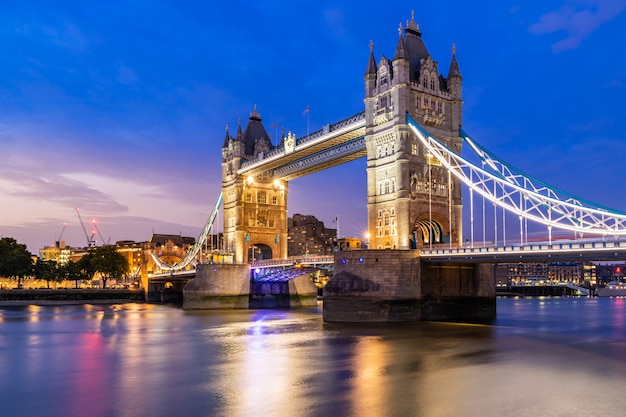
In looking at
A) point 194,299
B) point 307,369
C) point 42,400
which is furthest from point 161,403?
point 194,299

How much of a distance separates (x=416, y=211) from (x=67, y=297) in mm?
59602

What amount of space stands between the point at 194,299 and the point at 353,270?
27743mm

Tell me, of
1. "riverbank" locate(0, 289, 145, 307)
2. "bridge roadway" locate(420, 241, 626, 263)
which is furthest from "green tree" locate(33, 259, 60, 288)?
"bridge roadway" locate(420, 241, 626, 263)

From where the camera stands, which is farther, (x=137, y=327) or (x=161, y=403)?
(x=137, y=327)

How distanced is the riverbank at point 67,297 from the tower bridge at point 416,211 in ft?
97.7

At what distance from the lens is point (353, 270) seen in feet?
131

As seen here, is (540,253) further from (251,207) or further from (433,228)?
(251,207)

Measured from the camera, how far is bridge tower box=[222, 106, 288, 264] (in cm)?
7150

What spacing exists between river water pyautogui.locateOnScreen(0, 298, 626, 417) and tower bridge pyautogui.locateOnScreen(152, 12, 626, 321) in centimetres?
279

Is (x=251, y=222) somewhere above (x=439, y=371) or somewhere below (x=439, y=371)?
→ above

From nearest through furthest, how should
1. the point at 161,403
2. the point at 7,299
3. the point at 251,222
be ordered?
the point at 161,403 → the point at 251,222 → the point at 7,299

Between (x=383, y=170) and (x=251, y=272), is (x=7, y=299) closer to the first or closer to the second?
(x=251, y=272)

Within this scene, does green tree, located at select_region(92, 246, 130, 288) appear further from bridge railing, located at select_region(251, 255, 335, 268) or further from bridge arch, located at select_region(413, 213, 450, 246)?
bridge arch, located at select_region(413, 213, 450, 246)

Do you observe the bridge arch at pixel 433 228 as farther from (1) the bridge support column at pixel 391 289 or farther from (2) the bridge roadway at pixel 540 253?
(2) the bridge roadway at pixel 540 253
